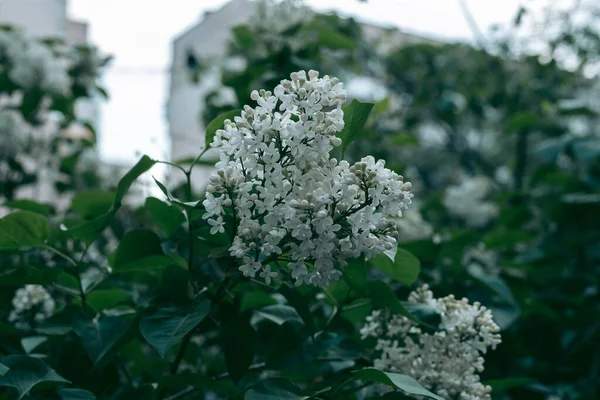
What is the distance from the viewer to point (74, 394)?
90 centimetres

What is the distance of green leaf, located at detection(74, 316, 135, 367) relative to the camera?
935mm

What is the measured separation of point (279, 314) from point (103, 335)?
28 centimetres

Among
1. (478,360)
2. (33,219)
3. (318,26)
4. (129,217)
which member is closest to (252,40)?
(318,26)

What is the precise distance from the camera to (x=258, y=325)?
1356 mm

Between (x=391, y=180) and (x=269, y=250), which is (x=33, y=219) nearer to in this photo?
(x=269, y=250)

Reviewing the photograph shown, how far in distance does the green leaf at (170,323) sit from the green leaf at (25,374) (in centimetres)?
12

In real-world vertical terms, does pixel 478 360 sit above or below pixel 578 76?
below

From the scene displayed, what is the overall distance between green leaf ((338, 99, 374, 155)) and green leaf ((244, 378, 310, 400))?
312 millimetres

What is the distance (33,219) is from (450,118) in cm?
295

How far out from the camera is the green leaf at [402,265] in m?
0.97

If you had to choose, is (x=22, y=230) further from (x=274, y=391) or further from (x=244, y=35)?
(x=244, y=35)

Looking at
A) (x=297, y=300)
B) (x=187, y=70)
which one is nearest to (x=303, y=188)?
(x=297, y=300)

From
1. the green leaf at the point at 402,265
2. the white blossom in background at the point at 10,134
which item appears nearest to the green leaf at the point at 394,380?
the green leaf at the point at 402,265

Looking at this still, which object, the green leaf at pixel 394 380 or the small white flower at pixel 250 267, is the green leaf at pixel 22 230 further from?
the green leaf at pixel 394 380
